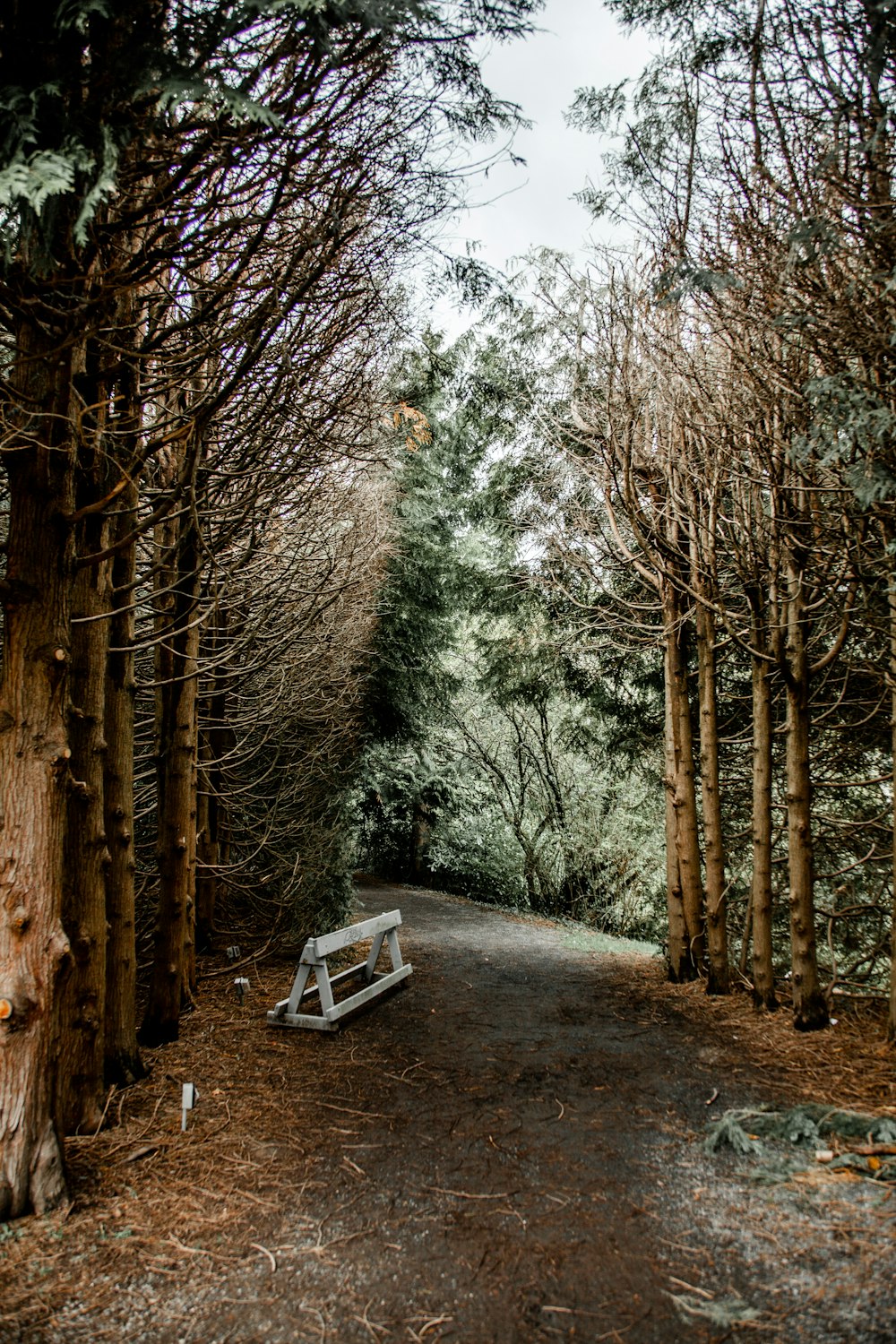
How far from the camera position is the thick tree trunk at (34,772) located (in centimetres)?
303

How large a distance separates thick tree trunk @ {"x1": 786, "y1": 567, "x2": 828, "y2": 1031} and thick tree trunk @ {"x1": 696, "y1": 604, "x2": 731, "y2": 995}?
1045 mm

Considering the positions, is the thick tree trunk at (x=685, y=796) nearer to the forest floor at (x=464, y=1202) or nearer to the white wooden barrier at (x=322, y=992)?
the forest floor at (x=464, y=1202)

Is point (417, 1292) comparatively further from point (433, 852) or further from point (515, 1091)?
point (433, 852)

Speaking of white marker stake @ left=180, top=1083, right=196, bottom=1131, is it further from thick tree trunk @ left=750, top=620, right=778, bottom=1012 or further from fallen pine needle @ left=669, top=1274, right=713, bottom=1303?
thick tree trunk @ left=750, top=620, right=778, bottom=1012

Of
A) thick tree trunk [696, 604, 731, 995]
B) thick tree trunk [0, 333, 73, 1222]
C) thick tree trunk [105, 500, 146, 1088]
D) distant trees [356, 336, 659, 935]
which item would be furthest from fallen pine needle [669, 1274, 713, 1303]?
distant trees [356, 336, 659, 935]

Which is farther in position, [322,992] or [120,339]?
[322,992]

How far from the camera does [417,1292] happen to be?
2580 millimetres

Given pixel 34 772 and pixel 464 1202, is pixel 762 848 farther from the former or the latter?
pixel 34 772

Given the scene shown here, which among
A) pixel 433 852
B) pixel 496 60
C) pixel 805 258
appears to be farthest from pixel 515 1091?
pixel 433 852

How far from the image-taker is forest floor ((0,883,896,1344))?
2449 mm

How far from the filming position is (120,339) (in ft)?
14.3

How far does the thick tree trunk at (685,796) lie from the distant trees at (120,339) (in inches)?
149

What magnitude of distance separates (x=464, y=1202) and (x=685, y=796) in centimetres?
483

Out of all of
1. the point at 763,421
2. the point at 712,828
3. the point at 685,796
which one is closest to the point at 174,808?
the point at 712,828
